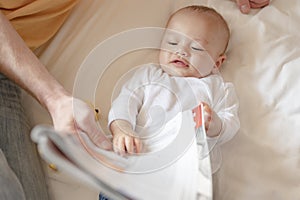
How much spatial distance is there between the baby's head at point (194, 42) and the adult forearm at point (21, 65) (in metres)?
0.28

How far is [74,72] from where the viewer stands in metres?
1.19

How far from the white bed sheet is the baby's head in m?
→ 0.05

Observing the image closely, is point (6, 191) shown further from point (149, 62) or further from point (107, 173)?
point (149, 62)

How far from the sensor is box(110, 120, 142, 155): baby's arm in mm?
968

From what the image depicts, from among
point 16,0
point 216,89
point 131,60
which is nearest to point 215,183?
point 216,89

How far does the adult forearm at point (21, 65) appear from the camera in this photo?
1007mm

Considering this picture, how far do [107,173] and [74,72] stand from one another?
1.28ft

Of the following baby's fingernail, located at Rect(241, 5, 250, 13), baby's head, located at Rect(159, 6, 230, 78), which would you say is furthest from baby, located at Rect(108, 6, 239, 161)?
baby's fingernail, located at Rect(241, 5, 250, 13)

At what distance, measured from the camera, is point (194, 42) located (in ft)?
3.91

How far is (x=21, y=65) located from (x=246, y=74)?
1.63 feet

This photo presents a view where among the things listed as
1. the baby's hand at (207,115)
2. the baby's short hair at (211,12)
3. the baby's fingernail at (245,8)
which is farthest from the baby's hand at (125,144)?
the baby's fingernail at (245,8)

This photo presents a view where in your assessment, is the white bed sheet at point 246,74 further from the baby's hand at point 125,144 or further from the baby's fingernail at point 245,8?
the baby's hand at point 125,144

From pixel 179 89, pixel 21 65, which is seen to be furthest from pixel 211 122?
pixel 21 65

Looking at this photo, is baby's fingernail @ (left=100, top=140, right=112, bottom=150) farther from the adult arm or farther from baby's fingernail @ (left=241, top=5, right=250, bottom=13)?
baby's fingernail @ (left=241, top=5, right=250, bottom=13)
